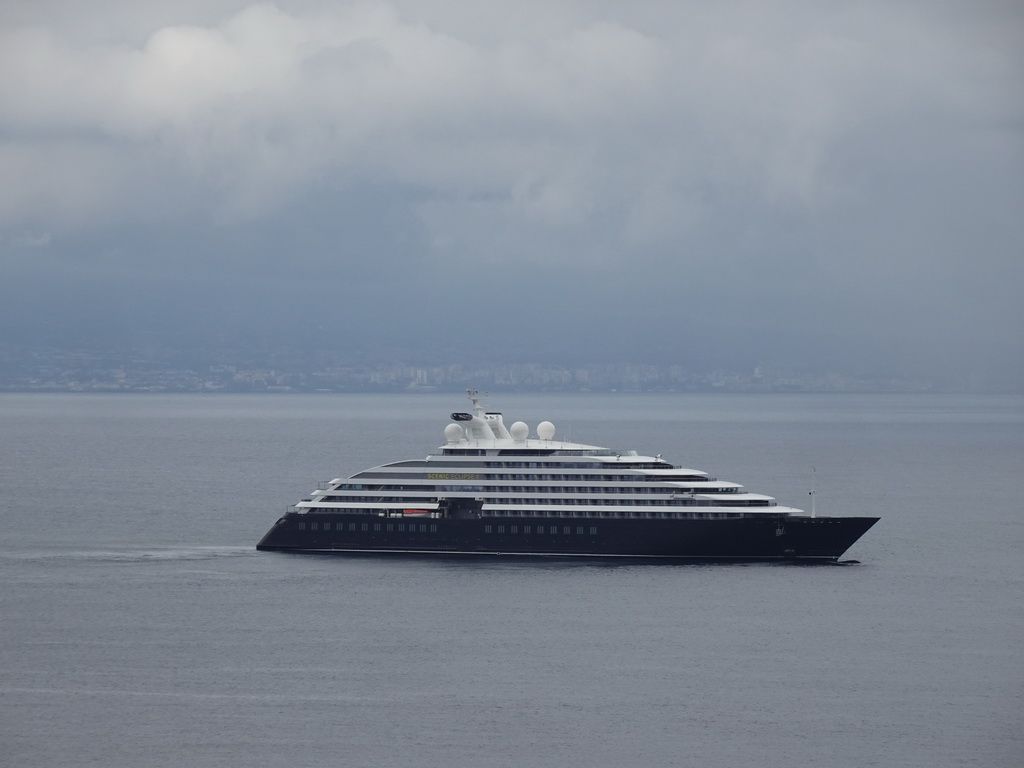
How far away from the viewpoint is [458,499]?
296ft

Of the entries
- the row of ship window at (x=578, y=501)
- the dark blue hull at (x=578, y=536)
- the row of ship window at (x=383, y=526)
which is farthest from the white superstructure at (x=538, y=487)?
the row of ship window at (x=383, y=526)

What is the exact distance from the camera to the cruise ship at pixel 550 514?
285ft

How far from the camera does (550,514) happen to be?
8900cm

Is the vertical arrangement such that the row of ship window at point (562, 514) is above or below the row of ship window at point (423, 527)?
above

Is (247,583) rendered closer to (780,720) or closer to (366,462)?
(780,720)

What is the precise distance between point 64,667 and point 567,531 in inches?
1337

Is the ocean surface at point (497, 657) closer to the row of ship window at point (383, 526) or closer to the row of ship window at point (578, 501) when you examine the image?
the row of ship window at point (383, 526)

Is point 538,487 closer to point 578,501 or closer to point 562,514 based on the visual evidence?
point 562,514

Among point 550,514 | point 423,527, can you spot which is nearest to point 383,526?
point 423,527

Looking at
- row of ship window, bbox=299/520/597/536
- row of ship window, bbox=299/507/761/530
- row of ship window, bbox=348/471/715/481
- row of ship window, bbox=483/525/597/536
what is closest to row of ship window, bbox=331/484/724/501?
row of ship window, bbox=348/471/715/481

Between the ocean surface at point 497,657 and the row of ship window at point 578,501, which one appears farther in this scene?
the row of ship window at point 578,501

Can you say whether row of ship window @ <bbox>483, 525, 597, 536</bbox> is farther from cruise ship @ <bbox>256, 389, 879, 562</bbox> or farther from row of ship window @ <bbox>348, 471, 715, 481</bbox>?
row of ship window @ <bbox>348, 471, 715, 481</bbox>

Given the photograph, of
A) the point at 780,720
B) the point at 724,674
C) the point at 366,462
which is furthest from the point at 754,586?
the point at 366,462

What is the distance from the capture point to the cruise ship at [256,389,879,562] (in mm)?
86875
